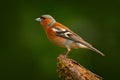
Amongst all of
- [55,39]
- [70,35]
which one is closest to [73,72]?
[55,39]

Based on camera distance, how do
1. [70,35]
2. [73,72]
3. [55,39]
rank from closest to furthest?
[73,72] → [55,39] → [70,35]

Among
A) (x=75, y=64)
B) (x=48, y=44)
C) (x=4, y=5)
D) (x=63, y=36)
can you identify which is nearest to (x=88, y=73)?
(x=75, y=64)

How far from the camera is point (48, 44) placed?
11430 millimetres

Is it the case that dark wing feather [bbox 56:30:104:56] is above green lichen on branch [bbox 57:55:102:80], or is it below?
below

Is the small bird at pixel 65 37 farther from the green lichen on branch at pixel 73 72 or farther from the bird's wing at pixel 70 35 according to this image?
the green lichen on branch at pixel 73 72

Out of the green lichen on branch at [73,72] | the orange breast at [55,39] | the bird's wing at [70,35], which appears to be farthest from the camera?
the bird's wing at [70,35]

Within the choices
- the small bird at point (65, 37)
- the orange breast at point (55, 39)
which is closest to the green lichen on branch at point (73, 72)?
the orange breast at point (55, 39)

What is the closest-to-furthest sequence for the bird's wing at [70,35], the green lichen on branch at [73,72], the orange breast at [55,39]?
1. the green lichen on branch at [73,72]
2. the orange breast at [55,39]
3. the bird's wing at [70,35]

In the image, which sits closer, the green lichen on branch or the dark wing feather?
the green lichen on branch

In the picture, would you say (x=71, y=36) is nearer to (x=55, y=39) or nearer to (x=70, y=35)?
(x=70, y=35)

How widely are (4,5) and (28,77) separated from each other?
5.46 ft

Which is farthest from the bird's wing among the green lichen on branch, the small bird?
the green lichen on branch

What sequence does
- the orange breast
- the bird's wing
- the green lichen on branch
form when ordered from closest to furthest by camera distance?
the green lichen on branch, the orange breast, the bird's wing

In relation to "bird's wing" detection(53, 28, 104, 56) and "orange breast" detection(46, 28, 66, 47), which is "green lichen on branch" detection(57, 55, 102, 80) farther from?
"bird's wing" detection(53, 28, 104, 56)
